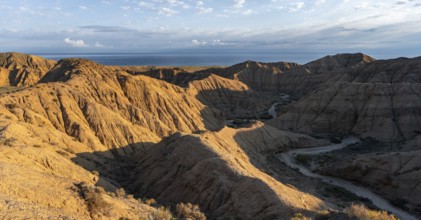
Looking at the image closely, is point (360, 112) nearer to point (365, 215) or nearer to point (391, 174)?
point (391, 174)

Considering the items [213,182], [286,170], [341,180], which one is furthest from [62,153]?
[341,180]

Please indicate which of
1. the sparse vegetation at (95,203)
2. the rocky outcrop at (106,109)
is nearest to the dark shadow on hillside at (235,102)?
the rocky outcrop at (106,109)

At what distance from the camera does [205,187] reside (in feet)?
95.9

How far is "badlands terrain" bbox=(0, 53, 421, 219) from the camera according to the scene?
784 inches

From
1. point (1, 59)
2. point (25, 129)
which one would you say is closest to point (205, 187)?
point (25, 129)

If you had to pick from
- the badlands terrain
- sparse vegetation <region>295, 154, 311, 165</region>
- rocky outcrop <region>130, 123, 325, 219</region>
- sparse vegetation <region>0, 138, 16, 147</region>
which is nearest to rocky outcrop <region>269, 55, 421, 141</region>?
the badlands terrain

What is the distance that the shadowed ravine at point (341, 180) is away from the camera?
37.1m

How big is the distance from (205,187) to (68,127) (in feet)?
80.2

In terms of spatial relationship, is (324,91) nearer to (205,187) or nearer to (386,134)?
(386,134)

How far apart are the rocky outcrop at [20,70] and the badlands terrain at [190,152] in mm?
Answer: 37141

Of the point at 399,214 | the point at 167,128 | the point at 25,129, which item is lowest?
the point at 399,214

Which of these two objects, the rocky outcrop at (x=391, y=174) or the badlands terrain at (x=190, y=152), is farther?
the rocky outcrop at (x=391, y=174)

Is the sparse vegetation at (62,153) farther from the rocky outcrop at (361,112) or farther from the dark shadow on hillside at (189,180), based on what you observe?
the rocky outcrop at (361,112)

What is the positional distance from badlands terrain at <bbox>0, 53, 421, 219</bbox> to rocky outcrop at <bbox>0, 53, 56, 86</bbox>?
37.1 metres
